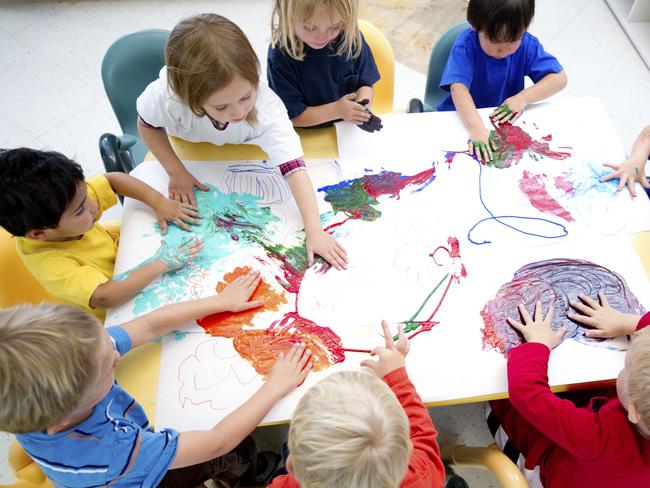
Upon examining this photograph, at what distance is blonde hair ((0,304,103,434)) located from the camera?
834 mm

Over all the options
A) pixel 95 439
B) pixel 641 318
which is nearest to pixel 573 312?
pixel 641 318

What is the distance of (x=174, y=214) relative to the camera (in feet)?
4.40

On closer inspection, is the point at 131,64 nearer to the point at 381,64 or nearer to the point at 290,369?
the point at 381,64

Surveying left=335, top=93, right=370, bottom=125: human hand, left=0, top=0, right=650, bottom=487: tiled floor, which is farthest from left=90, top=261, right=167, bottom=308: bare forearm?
left=0, top=0, right=650, bottom=487: tiled floor

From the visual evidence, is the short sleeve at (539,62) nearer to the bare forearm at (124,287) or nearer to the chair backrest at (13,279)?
the bare forearm at (124,287)

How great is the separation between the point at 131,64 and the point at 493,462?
152cm

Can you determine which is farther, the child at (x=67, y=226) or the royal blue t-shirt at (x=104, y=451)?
the child at (x=67, y=226)

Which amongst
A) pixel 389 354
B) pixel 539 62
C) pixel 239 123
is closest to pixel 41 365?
pixel 389 354

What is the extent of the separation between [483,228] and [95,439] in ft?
3.16

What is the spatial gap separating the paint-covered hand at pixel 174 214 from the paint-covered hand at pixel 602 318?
0.92 m

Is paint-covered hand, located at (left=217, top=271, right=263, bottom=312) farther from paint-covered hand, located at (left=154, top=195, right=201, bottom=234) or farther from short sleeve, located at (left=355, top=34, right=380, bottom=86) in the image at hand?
short sleeve, located at (left=355, top=34, right=380, bottom=86)

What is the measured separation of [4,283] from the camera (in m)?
1.25

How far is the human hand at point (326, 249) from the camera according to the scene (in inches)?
49.4

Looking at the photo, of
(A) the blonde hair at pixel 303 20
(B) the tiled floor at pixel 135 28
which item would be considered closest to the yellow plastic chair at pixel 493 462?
(A) the blonde hair at pixel 303 20
